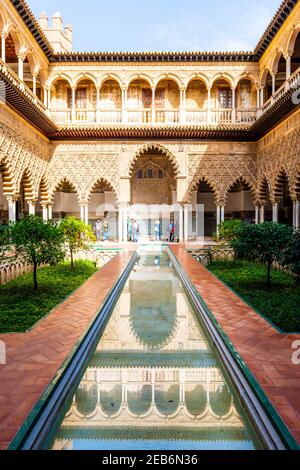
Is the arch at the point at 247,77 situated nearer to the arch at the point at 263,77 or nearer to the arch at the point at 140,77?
the arch at the point at 263,77

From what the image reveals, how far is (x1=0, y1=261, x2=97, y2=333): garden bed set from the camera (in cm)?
492

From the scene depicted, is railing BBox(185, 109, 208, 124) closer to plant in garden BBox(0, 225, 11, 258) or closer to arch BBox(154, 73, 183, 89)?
arch BBox(154, 73, 183, 89)

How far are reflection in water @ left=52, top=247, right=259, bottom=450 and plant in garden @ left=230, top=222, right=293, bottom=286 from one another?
12.0ft

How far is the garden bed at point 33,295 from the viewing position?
4.92 meters

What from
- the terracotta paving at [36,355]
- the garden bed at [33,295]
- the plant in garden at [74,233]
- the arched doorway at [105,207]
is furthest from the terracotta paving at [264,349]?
the arched doorway at [105,207]

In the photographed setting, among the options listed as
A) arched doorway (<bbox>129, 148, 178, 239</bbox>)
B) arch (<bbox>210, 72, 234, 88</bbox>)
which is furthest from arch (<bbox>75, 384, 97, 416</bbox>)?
arched doorway (<bbox>129, 148, 178, 239</bbox>)

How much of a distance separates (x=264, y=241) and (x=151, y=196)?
1403cm

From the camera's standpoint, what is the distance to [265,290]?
23.4 feet

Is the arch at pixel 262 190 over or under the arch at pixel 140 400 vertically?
over

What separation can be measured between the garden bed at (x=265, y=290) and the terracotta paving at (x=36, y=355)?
280 centimetres

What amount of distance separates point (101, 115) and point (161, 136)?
349 centimetres

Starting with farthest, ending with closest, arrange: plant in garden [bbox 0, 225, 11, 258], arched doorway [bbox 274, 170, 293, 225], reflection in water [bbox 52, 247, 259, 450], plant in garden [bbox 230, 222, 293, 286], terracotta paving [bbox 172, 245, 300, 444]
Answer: arched doorway [bbox 274, 170, 293, 225] → plant in garden [bbox 230, 222, 293, 286] → plant in garden [bbox 0, 225, 11, 258] → terracotta paving [bbox 172, 245, 300, 444] → reflection in water [bbox 52, 247, 259, 450]

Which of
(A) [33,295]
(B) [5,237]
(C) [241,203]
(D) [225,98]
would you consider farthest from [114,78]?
(A) [33,295]
